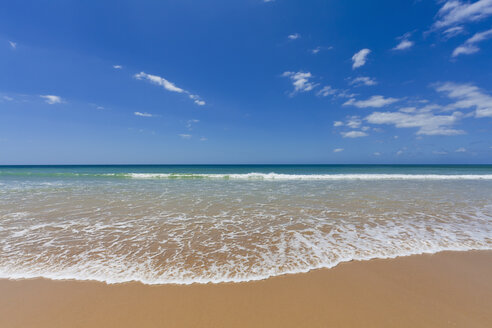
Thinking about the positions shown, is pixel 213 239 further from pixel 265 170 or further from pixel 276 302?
pixel 265 170

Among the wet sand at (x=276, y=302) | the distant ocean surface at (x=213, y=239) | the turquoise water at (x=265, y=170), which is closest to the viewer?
the wet sand at (x=276, y=302)

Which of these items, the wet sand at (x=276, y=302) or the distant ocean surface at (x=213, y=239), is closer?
the wet sand at (x=276, y=302)

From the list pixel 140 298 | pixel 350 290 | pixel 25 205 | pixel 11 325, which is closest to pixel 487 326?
pixel 350 290

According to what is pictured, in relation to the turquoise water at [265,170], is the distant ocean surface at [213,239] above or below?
below

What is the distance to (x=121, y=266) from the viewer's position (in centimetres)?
381

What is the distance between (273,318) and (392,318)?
62.7 inches

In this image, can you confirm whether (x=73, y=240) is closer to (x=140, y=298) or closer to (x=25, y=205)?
(x=140, y=298)

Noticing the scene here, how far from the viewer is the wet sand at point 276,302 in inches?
101

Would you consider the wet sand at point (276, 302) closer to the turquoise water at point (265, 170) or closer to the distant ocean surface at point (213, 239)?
the distant ocean surface at point (213, 239)

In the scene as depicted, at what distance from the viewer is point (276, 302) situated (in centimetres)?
285

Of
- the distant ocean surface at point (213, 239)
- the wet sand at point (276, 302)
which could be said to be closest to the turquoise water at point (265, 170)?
the distant ocean surface at point (213, 239)

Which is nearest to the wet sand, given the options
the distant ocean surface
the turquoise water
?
the distant ocean surface

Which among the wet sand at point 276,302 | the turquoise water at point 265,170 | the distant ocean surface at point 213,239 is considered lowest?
the wet sand at point 276,302

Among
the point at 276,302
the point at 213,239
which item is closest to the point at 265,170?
the point at 213,239
